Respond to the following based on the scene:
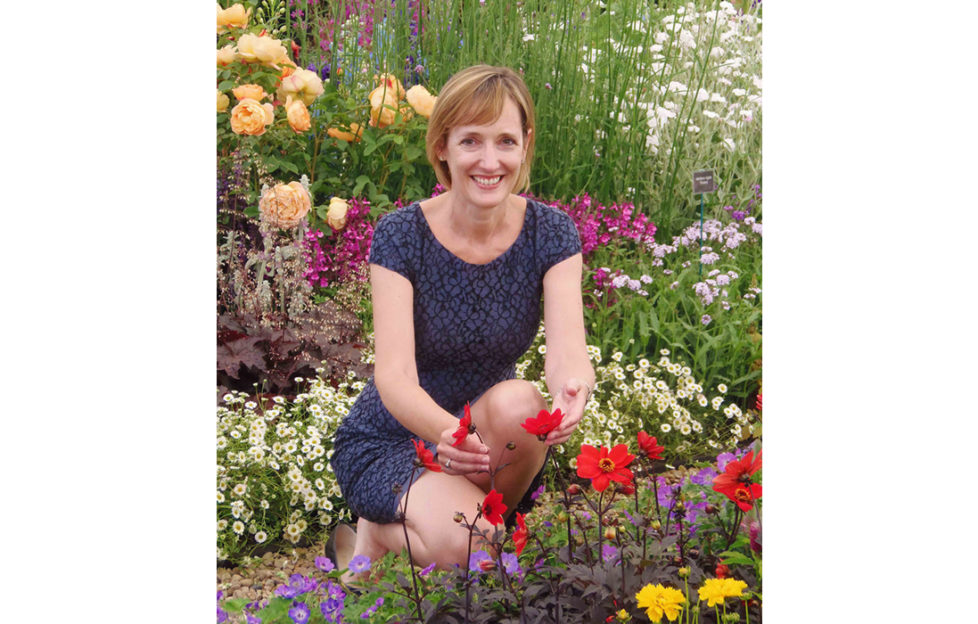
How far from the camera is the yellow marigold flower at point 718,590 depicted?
1913 millimetres

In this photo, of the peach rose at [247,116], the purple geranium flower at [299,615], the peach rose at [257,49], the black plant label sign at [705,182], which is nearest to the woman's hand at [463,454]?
the purple geranium flower at [299,615]

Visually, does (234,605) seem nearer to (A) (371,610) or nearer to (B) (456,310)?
(A) (371,610)

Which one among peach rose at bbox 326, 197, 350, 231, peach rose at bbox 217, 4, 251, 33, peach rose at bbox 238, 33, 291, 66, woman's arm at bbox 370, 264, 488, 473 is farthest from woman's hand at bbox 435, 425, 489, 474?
peach rose at bbox 217, 4, 251, 33

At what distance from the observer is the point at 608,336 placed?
9.03 ft

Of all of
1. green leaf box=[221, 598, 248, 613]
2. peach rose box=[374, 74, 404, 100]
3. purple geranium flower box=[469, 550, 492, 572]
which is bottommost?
green leaf box=[221, 598, 248, 613]

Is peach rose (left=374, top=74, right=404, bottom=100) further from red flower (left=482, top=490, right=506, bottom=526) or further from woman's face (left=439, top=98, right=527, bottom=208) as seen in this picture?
red flower (left=482, top=490, right=506, bottom=526)

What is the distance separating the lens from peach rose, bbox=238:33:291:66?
8.80ft

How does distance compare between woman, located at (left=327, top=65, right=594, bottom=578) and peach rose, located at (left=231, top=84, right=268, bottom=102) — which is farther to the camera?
peach rose, located at (left=231, top=84, right=268, bottom=102)

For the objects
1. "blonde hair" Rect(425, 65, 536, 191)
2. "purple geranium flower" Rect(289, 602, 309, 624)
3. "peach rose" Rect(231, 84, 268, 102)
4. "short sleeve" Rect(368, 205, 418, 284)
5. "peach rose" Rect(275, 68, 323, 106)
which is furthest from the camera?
"peach rose" Rect(275, 68, 323, 106)

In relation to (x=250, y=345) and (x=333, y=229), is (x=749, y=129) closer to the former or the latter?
(x=333, y=229)

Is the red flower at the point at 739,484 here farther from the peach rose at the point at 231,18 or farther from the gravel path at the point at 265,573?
the peach rose at the point at 231,18

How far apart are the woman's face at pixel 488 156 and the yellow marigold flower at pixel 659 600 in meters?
1.00

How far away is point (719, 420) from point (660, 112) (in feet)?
2.88

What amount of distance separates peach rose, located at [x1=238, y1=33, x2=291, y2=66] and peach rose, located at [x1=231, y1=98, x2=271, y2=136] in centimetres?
12
